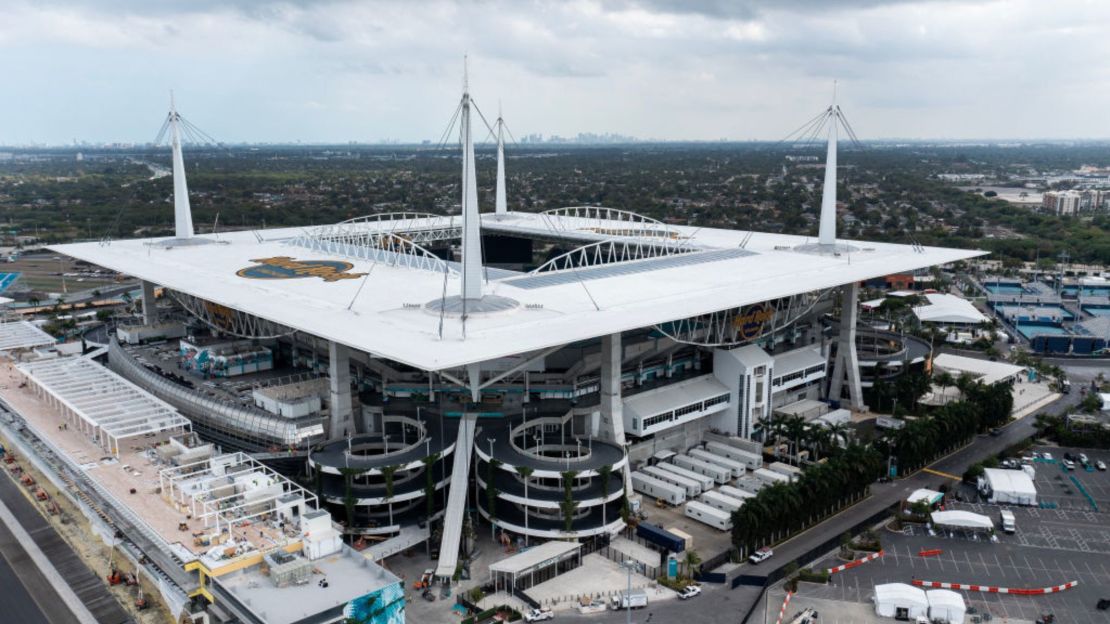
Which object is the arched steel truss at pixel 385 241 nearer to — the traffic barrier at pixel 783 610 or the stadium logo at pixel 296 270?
the stadium logo at pixel 296 270

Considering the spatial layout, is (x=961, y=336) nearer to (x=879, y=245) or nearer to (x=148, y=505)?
(x=879, y=245)

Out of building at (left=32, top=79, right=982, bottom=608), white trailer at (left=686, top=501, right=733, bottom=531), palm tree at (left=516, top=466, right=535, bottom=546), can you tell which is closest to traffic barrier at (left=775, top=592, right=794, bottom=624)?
white trailer at (left=686, top=501, right=733, bottom=531)

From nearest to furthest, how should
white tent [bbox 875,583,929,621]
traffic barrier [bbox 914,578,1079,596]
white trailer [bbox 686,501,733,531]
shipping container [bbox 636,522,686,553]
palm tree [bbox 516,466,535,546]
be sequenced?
1. white tent [bbox 875,583,929,621]
2. traffic barrier [bbox 914,578,1079,596]
3. shipping container [bbox 636,522,686,553]
4. palm tree [bbox 516,466,535,546]
5. white trailer [bbox 686,501,733,531]

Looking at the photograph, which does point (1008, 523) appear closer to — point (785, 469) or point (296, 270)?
point (785, 469)

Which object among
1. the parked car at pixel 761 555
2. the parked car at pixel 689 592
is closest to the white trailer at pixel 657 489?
the parked car at pixel 761 555

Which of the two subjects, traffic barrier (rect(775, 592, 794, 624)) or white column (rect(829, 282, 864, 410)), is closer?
traffic barrier (rect(775, 592, 794, 624))

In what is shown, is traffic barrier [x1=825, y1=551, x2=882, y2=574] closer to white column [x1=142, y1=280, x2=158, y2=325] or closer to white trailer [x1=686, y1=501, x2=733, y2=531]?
white trailer [x1=686, y1=501, x2=733, y2=531]
